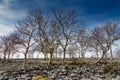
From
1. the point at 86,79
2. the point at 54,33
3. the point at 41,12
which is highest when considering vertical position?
the point at 41,12

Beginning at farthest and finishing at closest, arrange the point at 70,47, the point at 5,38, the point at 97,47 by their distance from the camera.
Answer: the point at 5,38 < the point at 97,47 < the point at 70,47

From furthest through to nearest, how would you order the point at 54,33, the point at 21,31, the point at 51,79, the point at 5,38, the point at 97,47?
the point at 5,38 → the point at 97,47 → the point at 54,33 → the point at 21,31 → the point at 51,79

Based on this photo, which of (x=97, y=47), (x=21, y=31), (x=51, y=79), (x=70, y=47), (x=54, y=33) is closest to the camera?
(x=51, y=79)

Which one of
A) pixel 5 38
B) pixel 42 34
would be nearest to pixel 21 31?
pixel 42 34

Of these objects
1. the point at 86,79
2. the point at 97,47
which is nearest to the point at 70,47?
the point at 97,47

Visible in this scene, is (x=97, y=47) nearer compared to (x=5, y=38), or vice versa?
(x=97, y=47)

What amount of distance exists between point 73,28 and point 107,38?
9268 mm

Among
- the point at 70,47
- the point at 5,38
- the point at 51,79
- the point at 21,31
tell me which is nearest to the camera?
the point at 51,79

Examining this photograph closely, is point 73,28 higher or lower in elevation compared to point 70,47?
higher

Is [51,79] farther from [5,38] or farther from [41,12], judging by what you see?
[5,38]

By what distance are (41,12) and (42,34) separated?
159 inches

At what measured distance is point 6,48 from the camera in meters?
58.9

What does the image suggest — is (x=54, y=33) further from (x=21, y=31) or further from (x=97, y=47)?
(x=97, y=47)

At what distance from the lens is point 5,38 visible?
58.9 metres
